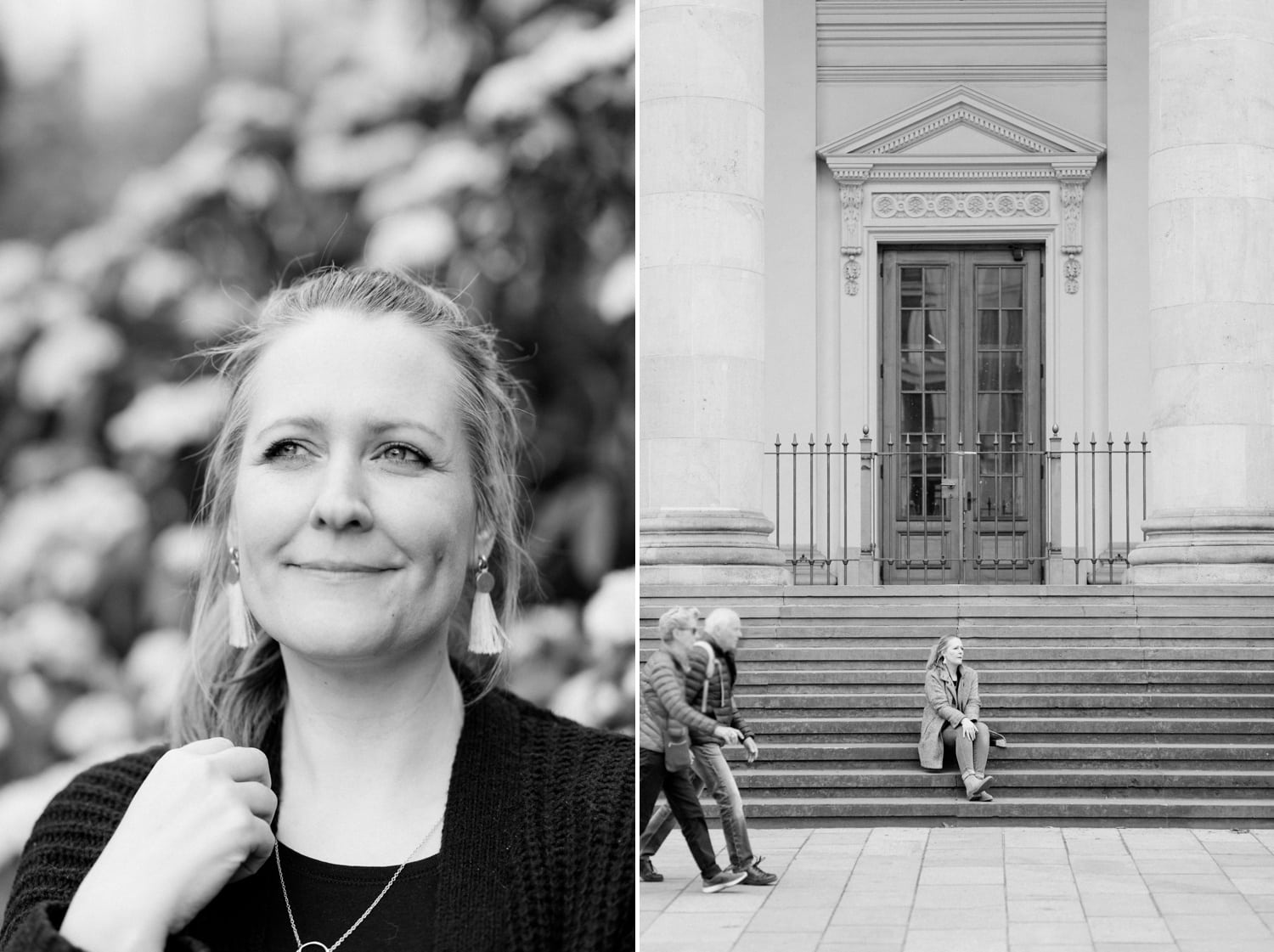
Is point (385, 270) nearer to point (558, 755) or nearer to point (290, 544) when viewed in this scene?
point (290, 544)

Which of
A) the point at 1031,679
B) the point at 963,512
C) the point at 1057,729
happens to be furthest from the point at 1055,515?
the point at 1057,729

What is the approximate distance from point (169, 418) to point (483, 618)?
524 mm

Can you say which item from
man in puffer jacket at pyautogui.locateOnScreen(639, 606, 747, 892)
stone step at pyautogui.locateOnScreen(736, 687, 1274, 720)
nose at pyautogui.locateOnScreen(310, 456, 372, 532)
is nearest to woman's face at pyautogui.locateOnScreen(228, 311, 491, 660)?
nose at pyautogui.locateOnScreen(310, 456, 372, 532)

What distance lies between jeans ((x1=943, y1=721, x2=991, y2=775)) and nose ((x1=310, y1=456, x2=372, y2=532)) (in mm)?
9426

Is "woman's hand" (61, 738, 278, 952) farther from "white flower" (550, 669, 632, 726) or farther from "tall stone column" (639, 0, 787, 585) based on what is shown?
"tall stone column" (639, 0, 787, 585)

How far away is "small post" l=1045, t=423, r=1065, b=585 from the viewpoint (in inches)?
690

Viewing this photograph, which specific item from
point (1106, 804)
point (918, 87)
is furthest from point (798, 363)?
point (1106, 804)

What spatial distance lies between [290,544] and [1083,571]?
53.4 ft

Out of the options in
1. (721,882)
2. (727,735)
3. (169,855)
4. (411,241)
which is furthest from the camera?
(721,882)

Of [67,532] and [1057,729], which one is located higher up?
[67,532]

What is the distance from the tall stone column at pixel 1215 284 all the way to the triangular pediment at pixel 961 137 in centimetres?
408

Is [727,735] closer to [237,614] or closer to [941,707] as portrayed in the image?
[941,707]

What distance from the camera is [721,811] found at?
912 cm

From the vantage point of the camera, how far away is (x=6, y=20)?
89.2 inches
